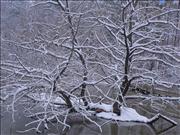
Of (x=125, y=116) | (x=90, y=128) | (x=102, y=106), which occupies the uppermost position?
(x=102, y=106)

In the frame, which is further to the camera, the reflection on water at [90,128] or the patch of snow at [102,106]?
the patch of snow at [102,106]

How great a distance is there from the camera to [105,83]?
1043 cm

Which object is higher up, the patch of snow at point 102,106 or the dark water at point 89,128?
the patch of snow at point 102,106

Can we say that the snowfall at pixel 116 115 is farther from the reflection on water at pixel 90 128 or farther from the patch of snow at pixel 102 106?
the reflection on water at pixel 90 128

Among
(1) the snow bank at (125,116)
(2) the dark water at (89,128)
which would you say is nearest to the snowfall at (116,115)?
(1) the snow bank at (125,116)

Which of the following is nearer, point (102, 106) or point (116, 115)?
point (116, 115)

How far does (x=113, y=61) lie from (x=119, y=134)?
2.44 metres

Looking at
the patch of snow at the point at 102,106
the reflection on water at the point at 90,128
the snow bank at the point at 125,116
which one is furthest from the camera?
the patch of snow at the point at 102,106

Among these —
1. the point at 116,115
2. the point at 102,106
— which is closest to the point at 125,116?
the point at 116,115

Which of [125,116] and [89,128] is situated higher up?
[125,116]

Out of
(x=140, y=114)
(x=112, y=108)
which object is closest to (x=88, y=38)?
(x=112, y=108)

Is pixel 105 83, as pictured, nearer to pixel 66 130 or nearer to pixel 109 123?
pixel 109 123

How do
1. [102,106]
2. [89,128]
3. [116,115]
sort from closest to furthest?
[89,128] < [116,115] < [102,106]

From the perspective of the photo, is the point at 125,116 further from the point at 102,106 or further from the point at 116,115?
the point at 102,106
